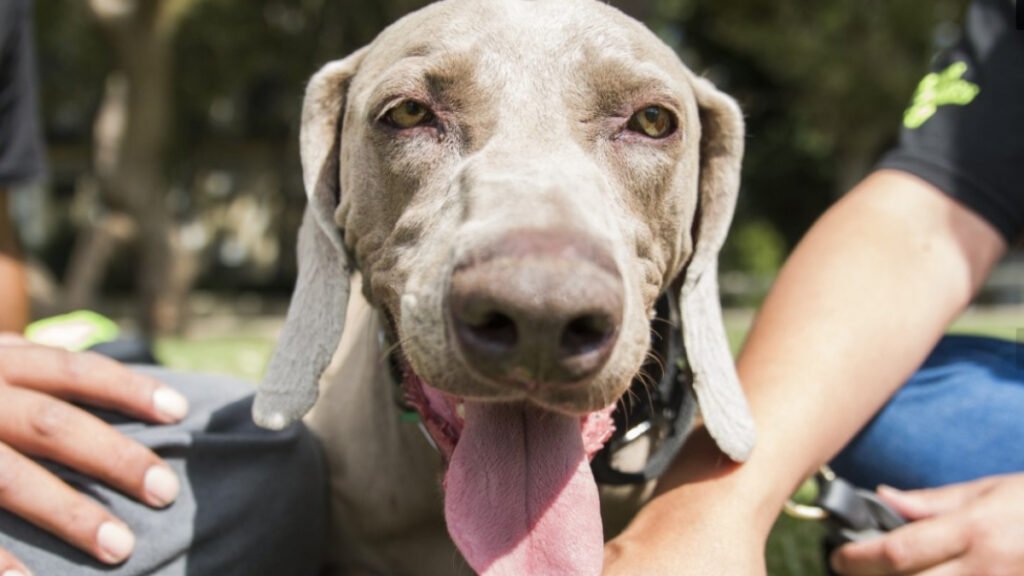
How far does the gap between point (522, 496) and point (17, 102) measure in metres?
2.69

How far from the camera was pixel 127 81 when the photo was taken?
41.4 feet

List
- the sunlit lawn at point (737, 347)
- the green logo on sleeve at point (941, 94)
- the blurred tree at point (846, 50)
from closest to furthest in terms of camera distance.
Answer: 1. the green logo on sleeve at point (941, 94)
2. the sunlit lawn at point (737, 347)
3. the blurred tree at point (846, 50)

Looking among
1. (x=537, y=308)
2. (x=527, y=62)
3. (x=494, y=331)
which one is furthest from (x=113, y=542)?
(x=527, y=62)

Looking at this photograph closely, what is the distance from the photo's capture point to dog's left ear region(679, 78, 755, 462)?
85.8 inches

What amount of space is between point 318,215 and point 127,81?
37.6ft

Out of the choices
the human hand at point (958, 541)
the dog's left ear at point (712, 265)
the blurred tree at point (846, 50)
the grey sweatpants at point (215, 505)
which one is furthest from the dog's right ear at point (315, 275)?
the blurred tree at point (846, 50)

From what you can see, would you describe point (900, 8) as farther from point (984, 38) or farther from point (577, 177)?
point (577, 177)

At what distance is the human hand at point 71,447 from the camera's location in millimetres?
1828

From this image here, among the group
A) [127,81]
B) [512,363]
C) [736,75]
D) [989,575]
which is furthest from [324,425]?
[736,75]

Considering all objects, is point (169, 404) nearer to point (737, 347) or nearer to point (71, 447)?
point (71, 447)

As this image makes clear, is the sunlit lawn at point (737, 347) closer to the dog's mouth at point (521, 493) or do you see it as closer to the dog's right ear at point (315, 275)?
the dog's mouth at point (521, 493)

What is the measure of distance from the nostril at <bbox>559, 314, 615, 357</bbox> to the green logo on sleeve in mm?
1531

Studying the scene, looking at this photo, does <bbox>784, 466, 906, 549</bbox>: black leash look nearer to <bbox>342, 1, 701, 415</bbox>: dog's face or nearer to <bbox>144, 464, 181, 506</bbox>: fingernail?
<bbox>342, 1, 701, 415</bbox>: dog's face

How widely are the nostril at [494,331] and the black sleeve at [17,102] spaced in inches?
102
